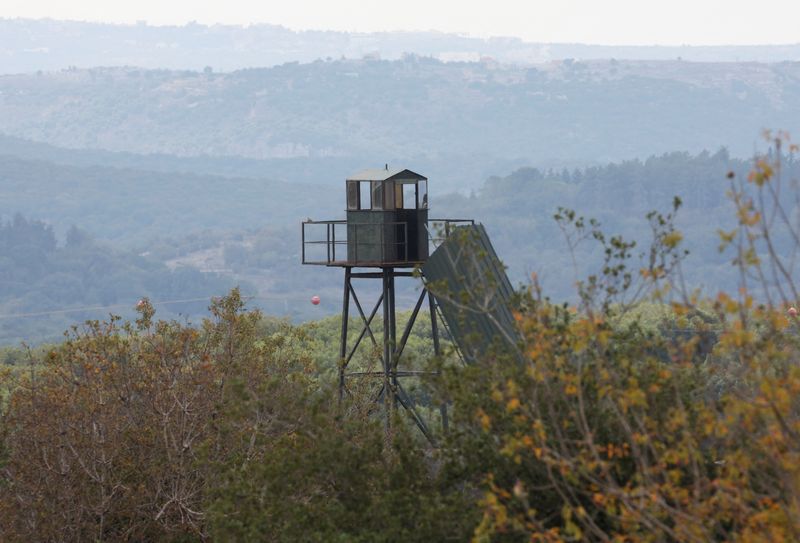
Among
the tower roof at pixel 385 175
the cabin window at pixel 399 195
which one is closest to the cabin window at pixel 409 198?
the cabin window at pixel 399 195

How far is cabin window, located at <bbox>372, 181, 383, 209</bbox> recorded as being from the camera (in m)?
35.3

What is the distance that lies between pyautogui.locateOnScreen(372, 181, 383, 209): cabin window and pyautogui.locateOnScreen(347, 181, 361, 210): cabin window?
0.40m

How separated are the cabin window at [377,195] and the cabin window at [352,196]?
40cm

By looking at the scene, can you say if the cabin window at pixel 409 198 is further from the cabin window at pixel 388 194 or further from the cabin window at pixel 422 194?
the cabin window at pixel 388 194

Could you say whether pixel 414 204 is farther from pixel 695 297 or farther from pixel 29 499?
pixel 695 297

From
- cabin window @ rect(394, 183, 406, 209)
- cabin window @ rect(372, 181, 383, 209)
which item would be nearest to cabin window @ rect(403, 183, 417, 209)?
cabin window @ rect(394, 183, 406, 209)

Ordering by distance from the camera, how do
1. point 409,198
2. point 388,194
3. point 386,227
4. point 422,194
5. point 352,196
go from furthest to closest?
point 422,194
point 409,198
point 352,196
point 388,194
point 386,227

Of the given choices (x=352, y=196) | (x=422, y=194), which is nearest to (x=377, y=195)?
(x=352, y=196)

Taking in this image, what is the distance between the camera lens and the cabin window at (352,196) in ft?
116

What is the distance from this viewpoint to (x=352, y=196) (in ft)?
117

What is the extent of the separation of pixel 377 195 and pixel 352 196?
2.02 feet

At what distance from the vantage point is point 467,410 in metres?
18.8

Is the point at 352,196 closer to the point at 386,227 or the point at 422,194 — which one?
the point at 386,227

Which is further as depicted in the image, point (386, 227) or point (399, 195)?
point (399, 195)
